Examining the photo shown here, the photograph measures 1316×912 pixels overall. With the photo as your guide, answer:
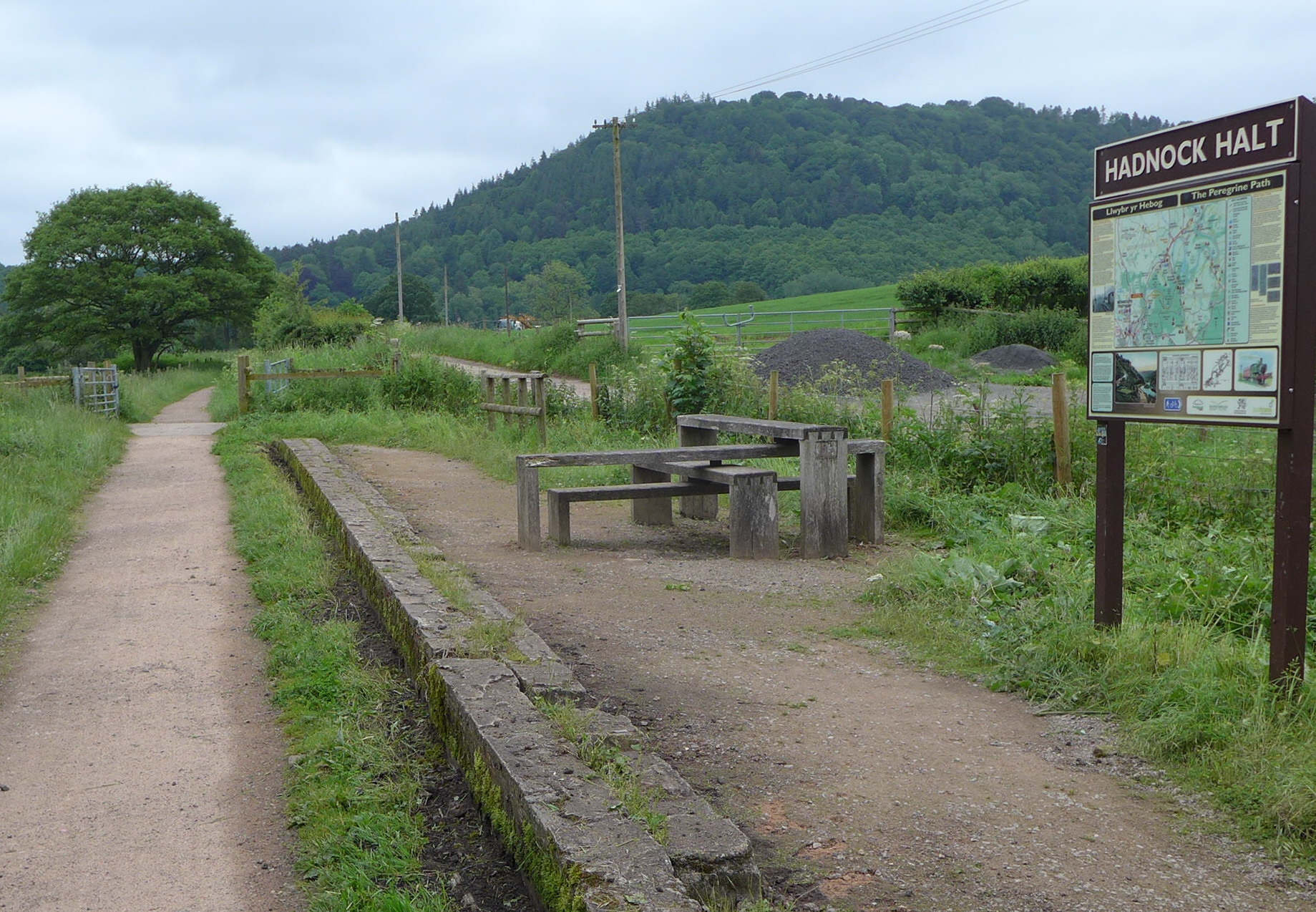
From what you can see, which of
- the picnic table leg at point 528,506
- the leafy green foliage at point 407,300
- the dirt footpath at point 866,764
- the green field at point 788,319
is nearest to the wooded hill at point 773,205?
the leafy green foliage at point 407,300

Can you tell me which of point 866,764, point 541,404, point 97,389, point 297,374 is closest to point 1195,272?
point 866,764

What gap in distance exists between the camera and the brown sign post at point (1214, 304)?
3.78 meters

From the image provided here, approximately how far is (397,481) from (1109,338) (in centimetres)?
795

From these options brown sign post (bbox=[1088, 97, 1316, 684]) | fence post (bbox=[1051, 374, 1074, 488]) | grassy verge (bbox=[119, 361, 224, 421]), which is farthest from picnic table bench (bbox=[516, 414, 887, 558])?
grassy verge (bbox=[119, 361, 224, 421])

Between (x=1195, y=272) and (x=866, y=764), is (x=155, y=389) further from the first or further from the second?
(x=1195, y=272)

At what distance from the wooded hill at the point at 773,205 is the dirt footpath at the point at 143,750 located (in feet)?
247

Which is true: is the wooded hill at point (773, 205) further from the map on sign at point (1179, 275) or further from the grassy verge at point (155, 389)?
the map on sign at point (1179, 275)

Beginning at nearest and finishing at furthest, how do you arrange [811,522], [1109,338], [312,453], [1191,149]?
[1191,149]
[1109,338]
[811,522]
[312,453]

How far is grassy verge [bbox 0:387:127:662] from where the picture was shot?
22.6 feet

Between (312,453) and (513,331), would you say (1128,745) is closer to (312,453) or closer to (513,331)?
(312,453)

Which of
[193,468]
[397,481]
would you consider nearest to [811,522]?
[397,481]

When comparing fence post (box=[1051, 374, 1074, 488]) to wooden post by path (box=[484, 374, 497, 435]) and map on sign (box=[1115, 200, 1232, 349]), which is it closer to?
map on sign (box=[1115, 200, 1232, 349])

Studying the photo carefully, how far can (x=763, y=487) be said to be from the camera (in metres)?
7.35

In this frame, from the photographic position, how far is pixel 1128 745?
3.80 m
